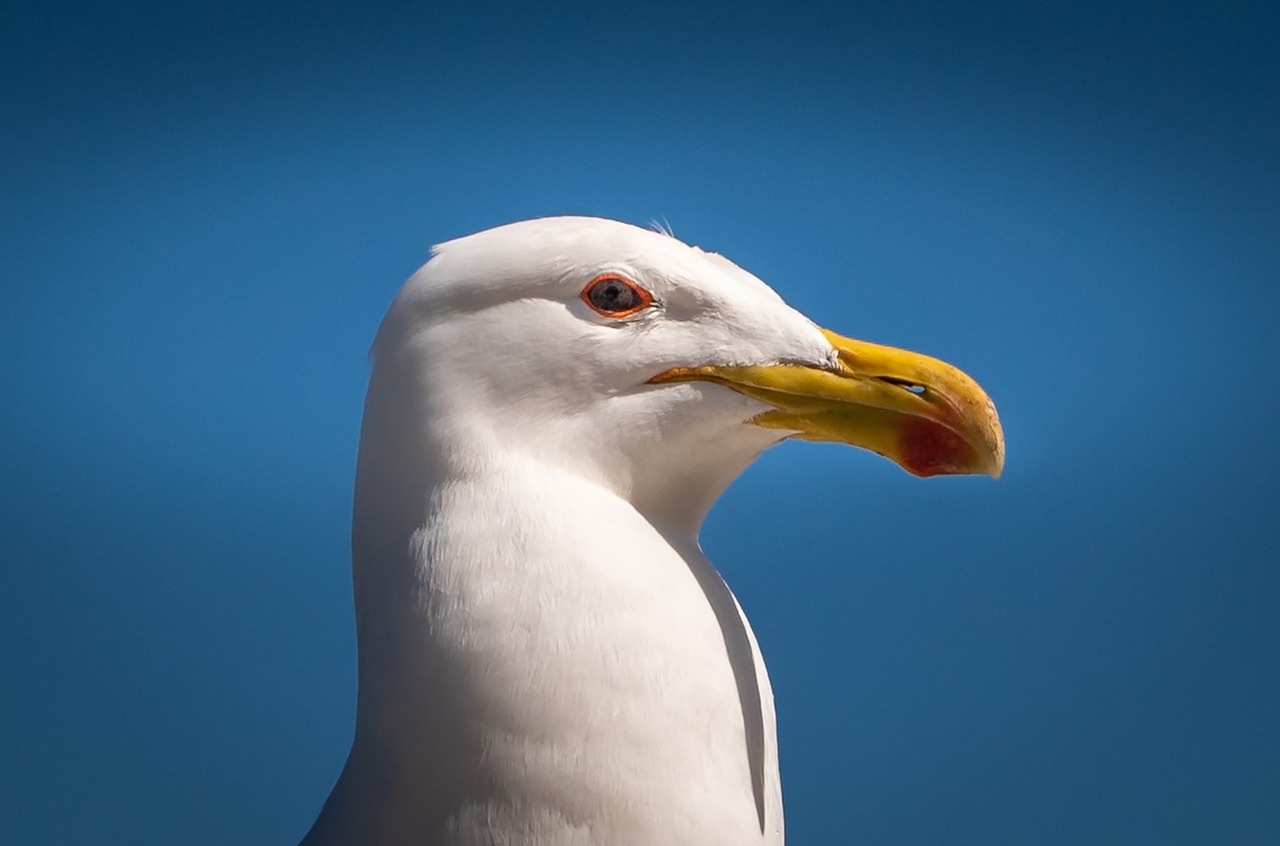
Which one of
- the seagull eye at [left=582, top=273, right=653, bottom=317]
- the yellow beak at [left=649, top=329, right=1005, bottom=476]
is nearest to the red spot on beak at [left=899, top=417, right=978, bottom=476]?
the yellow beak at [left=649, top=329, right=1005, bottom=476]

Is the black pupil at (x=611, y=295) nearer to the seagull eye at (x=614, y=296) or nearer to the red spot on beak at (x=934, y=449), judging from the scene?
the seagull eye at (x=614, y=296)

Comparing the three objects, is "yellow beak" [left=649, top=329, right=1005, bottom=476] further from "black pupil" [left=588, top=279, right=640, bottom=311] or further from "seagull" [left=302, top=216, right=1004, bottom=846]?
"black pupil" [left=588, top=279, right=640, bottom=311]

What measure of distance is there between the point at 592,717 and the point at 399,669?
0.90ft

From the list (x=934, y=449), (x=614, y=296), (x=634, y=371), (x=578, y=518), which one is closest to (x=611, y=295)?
(x=614, y=296)

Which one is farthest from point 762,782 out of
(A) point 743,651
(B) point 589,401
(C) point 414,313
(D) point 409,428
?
(C) point 414,313

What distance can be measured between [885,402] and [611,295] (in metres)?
0.42

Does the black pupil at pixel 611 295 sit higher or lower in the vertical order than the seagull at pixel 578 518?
higher

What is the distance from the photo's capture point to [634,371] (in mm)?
1721

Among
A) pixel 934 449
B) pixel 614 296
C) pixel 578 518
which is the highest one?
pixel 614 296

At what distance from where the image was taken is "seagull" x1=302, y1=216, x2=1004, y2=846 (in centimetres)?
157

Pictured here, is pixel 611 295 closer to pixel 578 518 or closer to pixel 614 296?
pixel 614 296

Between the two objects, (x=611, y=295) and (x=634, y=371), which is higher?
(x=611, y=295)

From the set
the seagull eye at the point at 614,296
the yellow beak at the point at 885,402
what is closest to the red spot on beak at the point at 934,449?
the yellow beak at the point at 885,402

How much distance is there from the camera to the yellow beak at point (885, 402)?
68.8 inches
